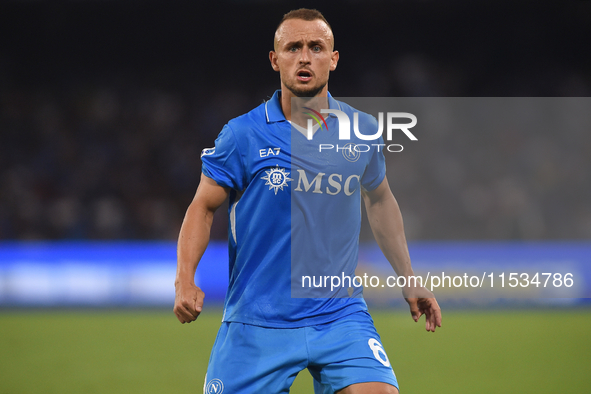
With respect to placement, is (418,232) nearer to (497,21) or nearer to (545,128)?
(545,128)

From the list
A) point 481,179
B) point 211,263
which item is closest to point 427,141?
point 481,179

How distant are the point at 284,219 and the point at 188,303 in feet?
2.04

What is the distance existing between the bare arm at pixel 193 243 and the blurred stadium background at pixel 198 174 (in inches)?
130

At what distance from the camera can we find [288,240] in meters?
2.91

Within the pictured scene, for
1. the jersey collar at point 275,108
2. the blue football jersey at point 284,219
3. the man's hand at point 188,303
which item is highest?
the jersey collar at point 275,108

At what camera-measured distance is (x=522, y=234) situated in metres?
9.90

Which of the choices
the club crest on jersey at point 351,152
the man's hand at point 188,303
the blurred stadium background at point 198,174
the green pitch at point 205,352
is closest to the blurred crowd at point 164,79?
the blurred stadium background at point 198,174

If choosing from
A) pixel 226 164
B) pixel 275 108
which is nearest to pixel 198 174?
pixel 275 108

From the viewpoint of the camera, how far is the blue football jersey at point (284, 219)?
2.88 meters

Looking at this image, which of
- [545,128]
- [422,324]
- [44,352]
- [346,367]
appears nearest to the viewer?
[346,367]

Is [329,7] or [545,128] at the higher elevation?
[329,7]

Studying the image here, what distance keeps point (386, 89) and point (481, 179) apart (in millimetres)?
3890

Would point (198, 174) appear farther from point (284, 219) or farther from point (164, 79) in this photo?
point (284, 219)

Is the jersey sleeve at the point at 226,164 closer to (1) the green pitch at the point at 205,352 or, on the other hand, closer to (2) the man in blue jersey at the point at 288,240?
(2) the man in blue jersey at the point at 288,240
